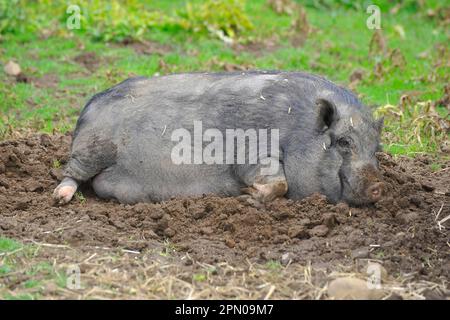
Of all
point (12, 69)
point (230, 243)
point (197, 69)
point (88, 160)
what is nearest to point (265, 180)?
point (230, 243)

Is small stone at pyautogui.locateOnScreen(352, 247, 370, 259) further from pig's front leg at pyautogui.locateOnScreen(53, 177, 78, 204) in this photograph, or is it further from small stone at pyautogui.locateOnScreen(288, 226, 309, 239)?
pig's front leg at pyautogui.locateOnScreen(53, 177, 78, 204)

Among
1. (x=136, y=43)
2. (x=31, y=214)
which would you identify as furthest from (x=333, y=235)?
(x=136, y=43)

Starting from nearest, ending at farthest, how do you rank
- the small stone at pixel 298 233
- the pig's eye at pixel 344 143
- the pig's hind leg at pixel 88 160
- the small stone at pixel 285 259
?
the small stone at pixel 285 259 → the small stone at pixel 298 233 → the pig's eye at pixel 344 143 → the pig's hind leg at pixel 88 160

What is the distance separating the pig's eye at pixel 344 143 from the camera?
6.49m

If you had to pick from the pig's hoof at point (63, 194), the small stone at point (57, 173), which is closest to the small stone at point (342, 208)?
the pig's hoof at point (63, 194)

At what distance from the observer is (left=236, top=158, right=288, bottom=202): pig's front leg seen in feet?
21.9

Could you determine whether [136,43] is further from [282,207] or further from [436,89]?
[282,207]

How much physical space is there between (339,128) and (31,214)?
2601 millimetres

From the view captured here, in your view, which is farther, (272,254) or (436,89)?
(436,89)

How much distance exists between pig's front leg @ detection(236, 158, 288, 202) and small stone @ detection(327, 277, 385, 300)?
5.22 feet

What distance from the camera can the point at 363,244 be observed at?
601cm

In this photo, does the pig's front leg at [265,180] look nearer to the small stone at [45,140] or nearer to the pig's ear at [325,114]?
the pig's ear at [325,114]
